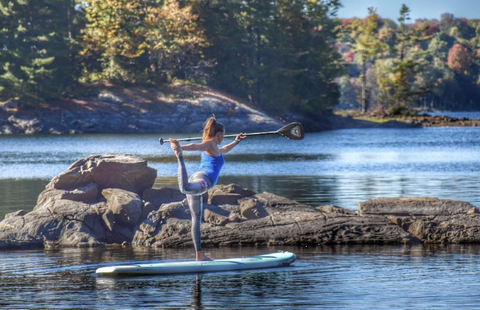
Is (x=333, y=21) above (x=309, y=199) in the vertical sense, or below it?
above

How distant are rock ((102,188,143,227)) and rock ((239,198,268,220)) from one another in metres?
2.29

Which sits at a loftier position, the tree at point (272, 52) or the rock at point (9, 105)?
the tree at point (272, 52)

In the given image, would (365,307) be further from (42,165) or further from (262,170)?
(42,165)

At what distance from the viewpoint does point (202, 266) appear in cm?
1385

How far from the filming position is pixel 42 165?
148 feet

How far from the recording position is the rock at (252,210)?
57.5ft

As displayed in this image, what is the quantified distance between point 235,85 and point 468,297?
88100 mm

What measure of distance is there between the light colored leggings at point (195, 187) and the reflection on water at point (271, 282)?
101 centimetres

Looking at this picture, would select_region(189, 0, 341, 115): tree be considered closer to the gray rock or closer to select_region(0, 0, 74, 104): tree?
select_region(0, 0, 74, 104): tree

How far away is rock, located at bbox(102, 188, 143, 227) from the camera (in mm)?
17859

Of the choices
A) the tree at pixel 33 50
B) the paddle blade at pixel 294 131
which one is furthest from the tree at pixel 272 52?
the paddle blade at pixel 294 131

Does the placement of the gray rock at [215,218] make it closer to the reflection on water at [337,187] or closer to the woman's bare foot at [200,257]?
the woman's bare foot at [200,257]

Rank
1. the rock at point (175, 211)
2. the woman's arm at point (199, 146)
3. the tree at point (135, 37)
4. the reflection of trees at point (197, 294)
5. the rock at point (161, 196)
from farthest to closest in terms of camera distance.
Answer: the tree at point (135, 37) < the rock at point (161, 196) < the rock at point (175, 211) < the woman's arm at point (199, 146) < the reflection of trees at point (197, 294)

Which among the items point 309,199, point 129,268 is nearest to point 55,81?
point 309,199
